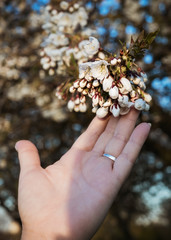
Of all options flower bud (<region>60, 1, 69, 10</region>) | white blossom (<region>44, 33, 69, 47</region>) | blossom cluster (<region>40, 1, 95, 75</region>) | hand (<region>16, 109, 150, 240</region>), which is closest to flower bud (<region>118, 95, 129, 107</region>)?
hand (<region>16, 109, 150, 240</region>)

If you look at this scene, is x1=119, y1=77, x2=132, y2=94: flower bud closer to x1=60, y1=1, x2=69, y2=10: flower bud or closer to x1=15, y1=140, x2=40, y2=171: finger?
Result: x1=15, y1=140, x2=40, y2=171: finger

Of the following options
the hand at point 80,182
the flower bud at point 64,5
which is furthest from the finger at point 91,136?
the flower bud at point 64,5

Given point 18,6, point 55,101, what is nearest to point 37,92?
point 55,101

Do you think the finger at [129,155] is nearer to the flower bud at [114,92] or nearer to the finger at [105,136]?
the finger at [105,136]

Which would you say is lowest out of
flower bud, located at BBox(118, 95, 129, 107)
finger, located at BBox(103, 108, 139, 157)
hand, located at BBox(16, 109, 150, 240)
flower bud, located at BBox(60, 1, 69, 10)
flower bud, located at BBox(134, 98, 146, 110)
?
hand, located at BBox(16, 109, 150, 240)

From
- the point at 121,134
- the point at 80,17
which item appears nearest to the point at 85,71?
the point at 121,134

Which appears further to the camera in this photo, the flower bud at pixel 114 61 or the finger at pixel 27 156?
the finger at pixel 27 156

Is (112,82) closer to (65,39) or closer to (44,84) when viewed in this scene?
(65,39)
